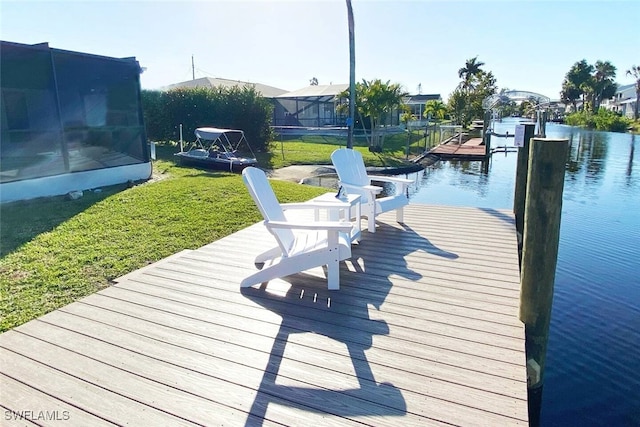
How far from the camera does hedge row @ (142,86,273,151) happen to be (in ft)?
51.8

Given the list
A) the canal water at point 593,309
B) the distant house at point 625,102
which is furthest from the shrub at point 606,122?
the canal water at point 593,309

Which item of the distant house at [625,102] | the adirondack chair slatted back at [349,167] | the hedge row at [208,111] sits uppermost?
the distant house at [625,102]

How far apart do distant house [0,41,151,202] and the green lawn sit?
20.1 inches

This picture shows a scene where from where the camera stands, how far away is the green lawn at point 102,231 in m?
3.72

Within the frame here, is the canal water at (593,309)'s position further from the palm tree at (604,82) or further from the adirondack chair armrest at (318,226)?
the palm tree at (604,82)

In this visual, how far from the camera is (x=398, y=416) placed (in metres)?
1.84

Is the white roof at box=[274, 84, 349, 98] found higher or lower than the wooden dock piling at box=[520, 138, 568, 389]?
higher

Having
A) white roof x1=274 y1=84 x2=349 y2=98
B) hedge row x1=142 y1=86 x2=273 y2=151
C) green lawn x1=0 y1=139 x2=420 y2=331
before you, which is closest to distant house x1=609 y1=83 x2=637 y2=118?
white roof x1=274 y1=84 x2=349 y2=98

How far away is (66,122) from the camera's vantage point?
7.91 m

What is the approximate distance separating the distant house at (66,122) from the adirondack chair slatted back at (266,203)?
19.1 feet

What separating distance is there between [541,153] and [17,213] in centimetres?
715

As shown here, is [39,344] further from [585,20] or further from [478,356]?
[585,20]

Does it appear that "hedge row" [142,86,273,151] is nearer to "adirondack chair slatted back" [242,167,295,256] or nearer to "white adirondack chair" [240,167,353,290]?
"adirondack chair slatted back" [242,167,295,256]

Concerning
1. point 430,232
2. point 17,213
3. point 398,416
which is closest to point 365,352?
point 398,416
